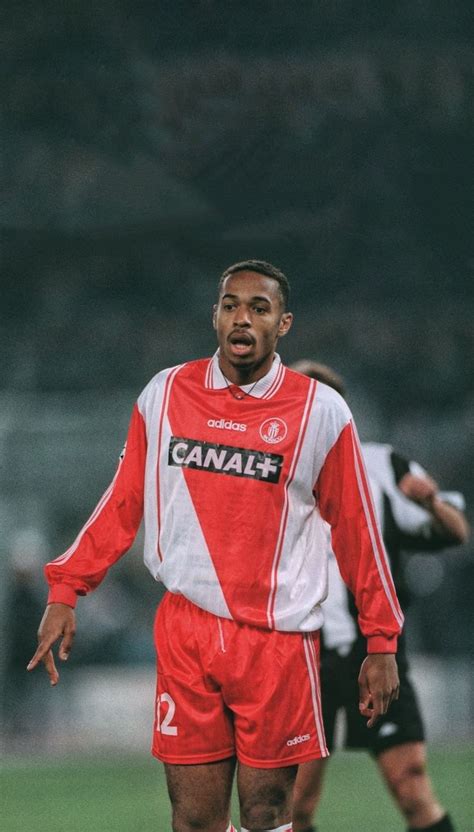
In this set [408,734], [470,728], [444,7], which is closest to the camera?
[408,734]

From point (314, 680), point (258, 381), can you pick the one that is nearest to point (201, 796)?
point (314, 680)

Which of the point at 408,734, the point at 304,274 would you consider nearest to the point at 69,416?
the point at 304,274

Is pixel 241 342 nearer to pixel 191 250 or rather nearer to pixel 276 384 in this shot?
pixel 276 384

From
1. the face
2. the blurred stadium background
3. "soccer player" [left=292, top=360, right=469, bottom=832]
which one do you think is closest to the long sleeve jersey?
"soccer player" [left=292, top=360, right=469, bottom=832]

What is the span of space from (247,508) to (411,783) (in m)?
2.03

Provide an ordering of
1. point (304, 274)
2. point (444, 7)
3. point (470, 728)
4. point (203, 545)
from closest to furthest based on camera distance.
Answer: point (203, 545)
point (470, 728)
point (444, 7)
point (304, 274)

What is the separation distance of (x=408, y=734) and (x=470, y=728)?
7224mm

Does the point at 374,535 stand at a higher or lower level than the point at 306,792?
higher

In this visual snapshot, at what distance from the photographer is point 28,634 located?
11422mm

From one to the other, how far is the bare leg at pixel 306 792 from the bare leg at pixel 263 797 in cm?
157

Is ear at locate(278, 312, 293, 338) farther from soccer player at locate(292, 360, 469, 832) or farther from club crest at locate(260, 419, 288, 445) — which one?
soccer player at locate(292, 360, 469, 832)

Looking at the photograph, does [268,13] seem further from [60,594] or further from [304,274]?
[60,594]

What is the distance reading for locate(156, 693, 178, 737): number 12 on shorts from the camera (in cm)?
374

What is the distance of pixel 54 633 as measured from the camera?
3.71 m
